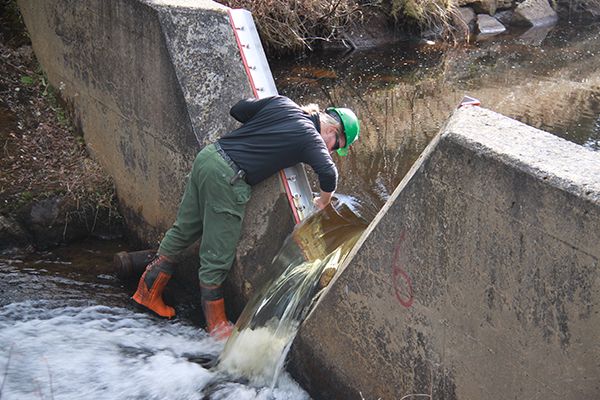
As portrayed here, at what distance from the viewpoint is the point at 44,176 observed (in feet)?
20.8

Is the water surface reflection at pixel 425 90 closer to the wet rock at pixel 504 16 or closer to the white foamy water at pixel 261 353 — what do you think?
the wet rock at pixel 504 16

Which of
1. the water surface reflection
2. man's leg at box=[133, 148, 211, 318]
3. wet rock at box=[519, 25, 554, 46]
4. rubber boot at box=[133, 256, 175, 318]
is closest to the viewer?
man's leg at box=[133, 148, 211, 318]

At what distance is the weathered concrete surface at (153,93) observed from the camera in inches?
204

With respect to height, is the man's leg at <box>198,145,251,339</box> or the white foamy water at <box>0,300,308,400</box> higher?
the man's leg at <box>198,145,251,339</box>

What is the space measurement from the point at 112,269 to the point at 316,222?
1.88 meters

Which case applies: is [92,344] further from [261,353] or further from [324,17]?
[324,17]

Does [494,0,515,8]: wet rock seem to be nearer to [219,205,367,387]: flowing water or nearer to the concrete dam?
the concrete dam

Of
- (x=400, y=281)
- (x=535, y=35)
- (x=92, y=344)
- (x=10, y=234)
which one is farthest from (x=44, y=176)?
(x=535, y=35)

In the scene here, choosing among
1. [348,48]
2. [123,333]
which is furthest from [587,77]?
[123,333]

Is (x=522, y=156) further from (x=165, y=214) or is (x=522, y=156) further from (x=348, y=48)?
(x=348, y=48)

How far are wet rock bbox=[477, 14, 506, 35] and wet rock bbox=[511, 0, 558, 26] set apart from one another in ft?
1.88

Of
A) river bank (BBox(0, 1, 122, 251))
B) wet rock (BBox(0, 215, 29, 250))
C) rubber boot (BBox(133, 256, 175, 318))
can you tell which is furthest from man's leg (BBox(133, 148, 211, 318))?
wet rock (BBox(0, 215, 29, 250))

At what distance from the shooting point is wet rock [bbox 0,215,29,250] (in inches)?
235

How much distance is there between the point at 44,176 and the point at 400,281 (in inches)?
139
